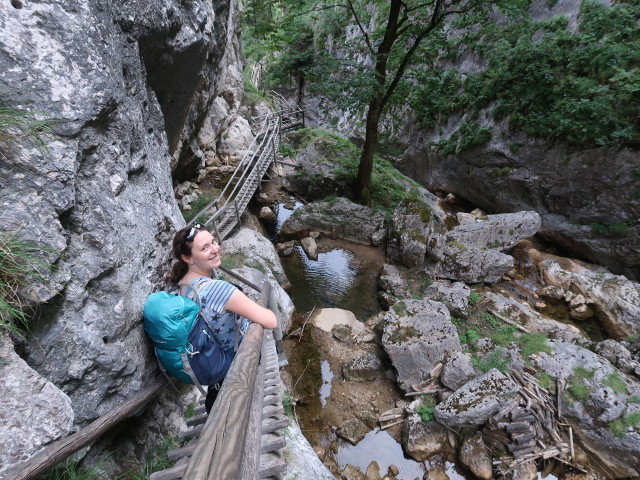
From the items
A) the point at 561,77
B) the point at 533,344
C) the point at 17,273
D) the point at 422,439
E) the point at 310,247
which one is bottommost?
the point at 422,439

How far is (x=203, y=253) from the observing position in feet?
6.57

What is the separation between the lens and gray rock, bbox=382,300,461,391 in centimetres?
649

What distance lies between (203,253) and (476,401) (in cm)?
601

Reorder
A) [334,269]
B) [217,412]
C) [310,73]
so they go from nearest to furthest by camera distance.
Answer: [217,412] → [310,73] → [334,269]

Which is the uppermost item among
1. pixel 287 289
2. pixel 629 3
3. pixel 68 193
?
pixel 629 3

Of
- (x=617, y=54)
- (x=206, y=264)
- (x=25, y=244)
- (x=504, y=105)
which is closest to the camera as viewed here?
(x=25, y=244)

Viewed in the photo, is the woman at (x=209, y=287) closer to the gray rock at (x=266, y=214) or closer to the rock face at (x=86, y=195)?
the rock face at (x=86, y=195)

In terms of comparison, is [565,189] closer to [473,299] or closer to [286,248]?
A: [473,299]

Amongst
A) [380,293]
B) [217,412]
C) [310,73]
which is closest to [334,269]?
[380,293]

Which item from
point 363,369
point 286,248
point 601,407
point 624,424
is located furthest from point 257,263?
point 624,424

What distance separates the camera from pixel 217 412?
3.97 feet

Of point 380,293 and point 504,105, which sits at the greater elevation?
point 504,105

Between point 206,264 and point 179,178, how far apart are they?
992 cm

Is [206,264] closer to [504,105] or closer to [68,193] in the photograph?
[68,193]
